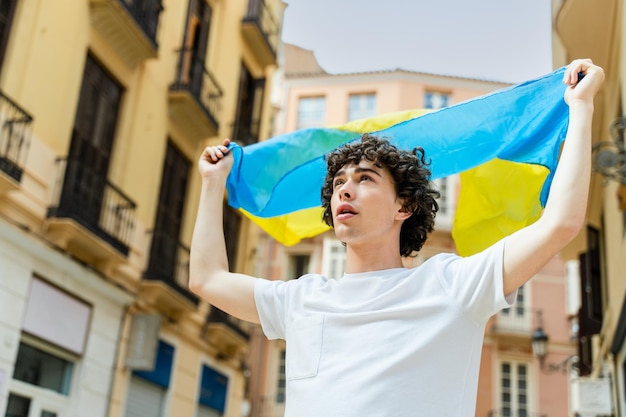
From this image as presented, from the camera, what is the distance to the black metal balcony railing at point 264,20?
1998 centimetres

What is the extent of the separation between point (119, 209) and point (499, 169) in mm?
10554

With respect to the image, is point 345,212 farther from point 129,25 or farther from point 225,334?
point 225,334

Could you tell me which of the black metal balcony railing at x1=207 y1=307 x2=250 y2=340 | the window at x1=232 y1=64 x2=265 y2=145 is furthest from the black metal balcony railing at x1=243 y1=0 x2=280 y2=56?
the black metal balcony railing at x1=207 y1=307 x2=250 y2=340

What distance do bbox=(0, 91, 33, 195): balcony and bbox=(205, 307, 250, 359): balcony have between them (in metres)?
6.91

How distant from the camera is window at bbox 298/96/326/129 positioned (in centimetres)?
3491

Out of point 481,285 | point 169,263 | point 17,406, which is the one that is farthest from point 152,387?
point 481,285

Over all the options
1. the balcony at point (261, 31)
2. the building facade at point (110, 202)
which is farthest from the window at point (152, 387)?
the balcony at point (261, 31)

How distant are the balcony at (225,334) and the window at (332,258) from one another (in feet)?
39.2

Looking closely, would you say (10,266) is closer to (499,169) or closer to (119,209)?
(119,209)

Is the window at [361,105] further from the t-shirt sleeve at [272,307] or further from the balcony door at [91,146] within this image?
the t-shirt sleeve at [272,307]

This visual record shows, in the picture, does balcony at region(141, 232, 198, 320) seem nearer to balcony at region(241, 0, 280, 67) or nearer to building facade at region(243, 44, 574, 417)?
balcony at region(241, 0, 280, 67)

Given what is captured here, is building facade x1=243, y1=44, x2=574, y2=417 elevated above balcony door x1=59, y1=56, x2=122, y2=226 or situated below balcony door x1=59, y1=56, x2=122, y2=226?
above

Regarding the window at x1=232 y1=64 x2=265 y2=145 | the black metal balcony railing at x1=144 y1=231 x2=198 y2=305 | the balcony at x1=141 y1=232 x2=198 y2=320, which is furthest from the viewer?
the window at x1=232 y1=64 x2=265 y2=145

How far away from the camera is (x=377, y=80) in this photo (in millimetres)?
34969
